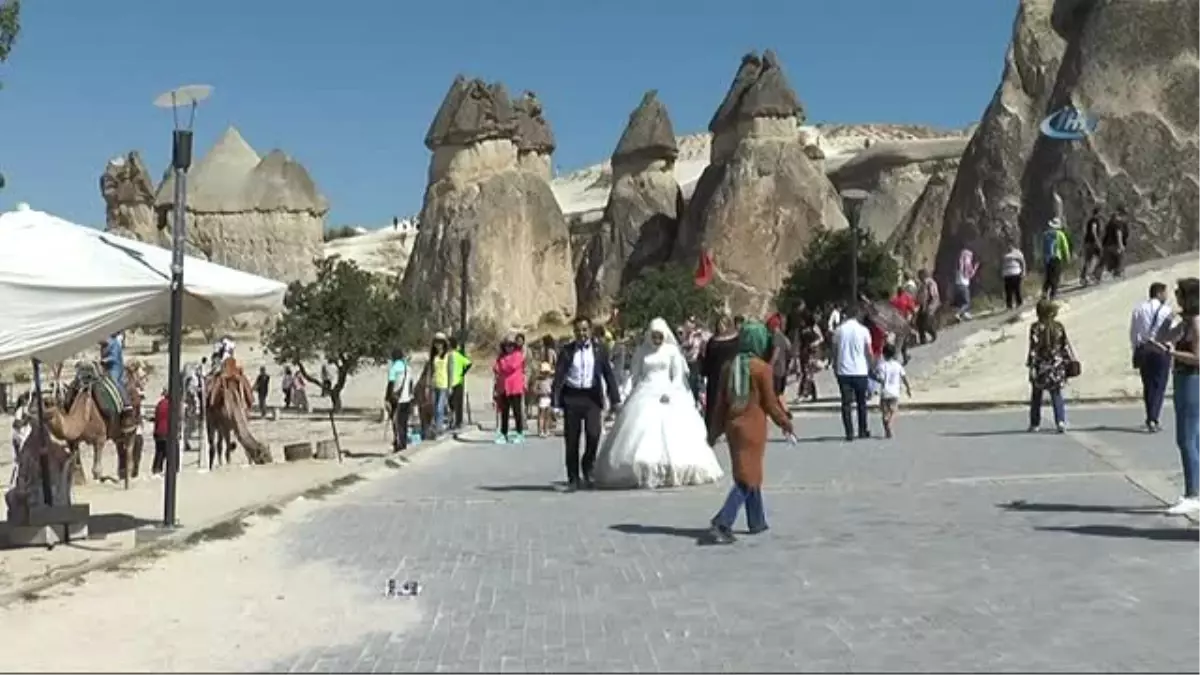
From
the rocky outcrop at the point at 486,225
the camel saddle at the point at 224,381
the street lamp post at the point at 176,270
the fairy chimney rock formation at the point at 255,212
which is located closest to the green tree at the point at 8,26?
the street lamp post at the point at 176,270

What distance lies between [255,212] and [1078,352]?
205 ft

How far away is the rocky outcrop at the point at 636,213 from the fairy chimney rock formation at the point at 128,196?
27897 millimetres

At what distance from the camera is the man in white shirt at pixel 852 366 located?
18859 mm

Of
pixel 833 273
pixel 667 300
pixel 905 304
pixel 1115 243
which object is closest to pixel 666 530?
pixel 905 304

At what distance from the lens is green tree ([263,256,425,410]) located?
4447 centimetres

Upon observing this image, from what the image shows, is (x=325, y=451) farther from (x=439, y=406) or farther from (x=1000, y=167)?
(x=1000, y=167)

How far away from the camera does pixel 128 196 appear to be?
84875mm

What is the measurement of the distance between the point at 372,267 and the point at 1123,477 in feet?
329

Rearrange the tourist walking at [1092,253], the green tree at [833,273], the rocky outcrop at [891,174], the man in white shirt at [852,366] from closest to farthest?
the man in white shirt at [852,366] → the tourist walking at [1092,253] → the green tree at [833,273] → the rocky outcrop at [891,174]

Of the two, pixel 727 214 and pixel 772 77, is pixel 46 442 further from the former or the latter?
pixel 772 77

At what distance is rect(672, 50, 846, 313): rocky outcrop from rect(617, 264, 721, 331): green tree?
273 cm

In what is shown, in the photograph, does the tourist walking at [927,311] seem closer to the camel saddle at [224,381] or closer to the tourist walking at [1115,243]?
the tourist walking at [1115,243]

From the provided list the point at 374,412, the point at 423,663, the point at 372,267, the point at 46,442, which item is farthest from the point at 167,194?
the point at 423,663

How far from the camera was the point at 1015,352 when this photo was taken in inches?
1065
